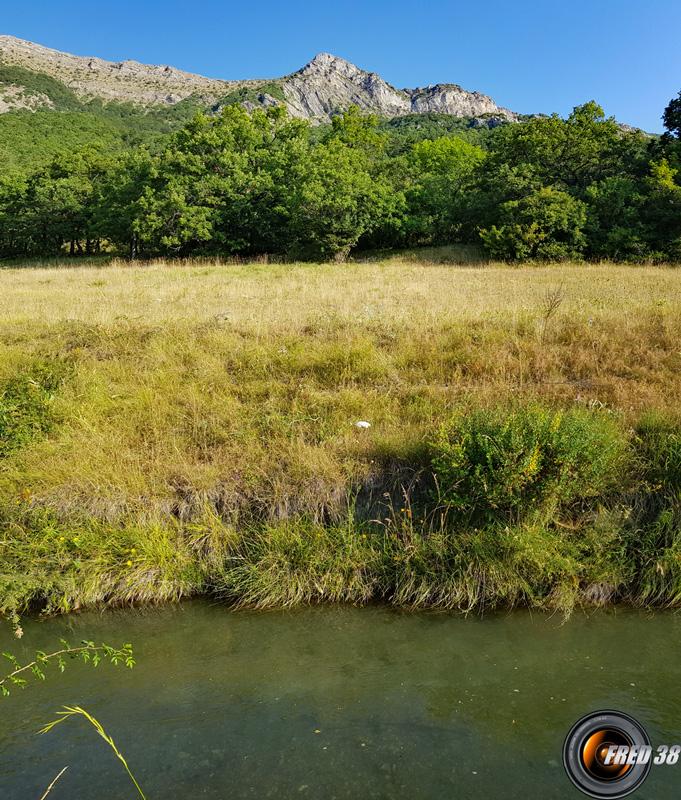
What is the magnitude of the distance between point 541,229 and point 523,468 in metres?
23.8

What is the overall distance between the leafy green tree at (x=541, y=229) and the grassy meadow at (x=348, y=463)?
1636 centimetres

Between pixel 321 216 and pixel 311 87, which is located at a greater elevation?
pixel 311 87

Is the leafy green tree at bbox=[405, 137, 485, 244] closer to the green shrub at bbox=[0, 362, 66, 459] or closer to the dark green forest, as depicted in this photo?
the dark green forest

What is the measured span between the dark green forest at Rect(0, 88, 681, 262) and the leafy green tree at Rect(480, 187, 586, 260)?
0.07m

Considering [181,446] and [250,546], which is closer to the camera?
[250,546]

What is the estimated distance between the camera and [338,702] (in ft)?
14.5

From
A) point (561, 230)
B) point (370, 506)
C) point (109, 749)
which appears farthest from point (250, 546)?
point (561, 230)

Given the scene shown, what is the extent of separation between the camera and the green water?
3.70 metres

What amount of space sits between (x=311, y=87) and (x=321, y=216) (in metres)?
186

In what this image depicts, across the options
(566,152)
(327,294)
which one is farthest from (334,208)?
(327,294)

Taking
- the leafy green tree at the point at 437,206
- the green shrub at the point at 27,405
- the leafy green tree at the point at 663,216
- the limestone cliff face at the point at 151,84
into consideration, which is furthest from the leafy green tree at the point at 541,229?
the limestone cliff face at the point at 151,84

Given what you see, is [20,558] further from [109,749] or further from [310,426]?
[310,426]

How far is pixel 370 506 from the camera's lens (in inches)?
261

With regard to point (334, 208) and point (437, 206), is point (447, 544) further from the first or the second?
point (437, 206)
